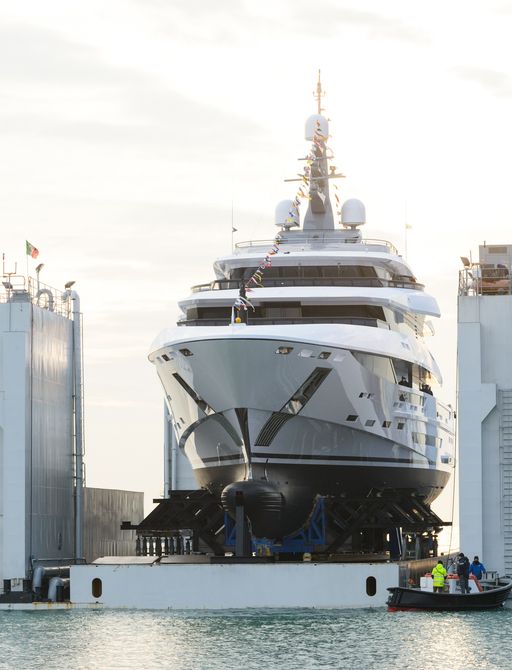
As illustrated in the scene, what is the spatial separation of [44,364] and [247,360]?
8.83 meters

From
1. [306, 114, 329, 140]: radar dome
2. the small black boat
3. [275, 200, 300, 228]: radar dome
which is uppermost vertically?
[306, 114, 329, 140]: radar dome

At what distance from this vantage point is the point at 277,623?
3744cm

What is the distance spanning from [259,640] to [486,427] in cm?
1172

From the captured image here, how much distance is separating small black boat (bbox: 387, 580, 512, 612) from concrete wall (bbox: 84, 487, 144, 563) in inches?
616

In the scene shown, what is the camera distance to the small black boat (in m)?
39.1

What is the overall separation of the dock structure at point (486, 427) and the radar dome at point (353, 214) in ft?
40.7

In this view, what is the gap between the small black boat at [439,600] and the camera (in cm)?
3912

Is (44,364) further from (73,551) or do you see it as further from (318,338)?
(318,338)

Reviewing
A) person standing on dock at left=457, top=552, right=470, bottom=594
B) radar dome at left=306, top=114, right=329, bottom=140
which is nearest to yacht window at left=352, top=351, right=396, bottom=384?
person standing on dock at left=457, top=552, right=470, bottom=594

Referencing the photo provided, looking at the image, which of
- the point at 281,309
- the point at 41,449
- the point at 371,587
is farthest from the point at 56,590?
the point at 281,309

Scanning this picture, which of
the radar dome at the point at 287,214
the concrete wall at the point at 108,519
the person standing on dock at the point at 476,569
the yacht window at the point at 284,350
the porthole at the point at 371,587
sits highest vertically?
the radar dome at the point at 287,214

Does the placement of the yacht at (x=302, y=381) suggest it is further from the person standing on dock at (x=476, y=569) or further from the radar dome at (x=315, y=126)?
the radar dome at (x=315, y=126)

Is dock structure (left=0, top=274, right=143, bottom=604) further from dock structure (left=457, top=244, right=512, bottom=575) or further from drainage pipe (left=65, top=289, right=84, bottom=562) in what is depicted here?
dock structure (left=457, top=244, right=512, bottom=575)

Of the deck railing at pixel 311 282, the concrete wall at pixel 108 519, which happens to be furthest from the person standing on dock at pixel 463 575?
the concrete wall at pixel 108 519
